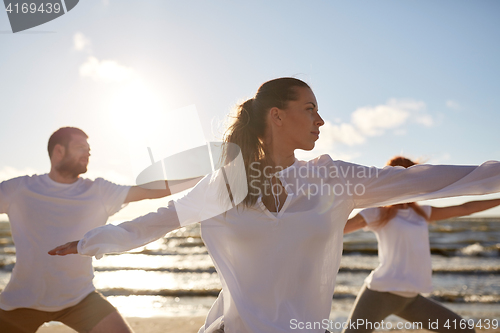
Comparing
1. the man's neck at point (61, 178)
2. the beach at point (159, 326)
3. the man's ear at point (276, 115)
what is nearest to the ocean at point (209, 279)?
the beach at point (159, 326)

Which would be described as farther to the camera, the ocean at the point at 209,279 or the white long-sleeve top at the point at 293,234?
the ocean at the point at 209,279

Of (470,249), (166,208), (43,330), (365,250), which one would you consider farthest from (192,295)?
(470,249)

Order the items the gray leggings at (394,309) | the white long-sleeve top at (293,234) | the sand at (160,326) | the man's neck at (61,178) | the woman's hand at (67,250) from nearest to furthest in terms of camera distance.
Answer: the white long-sleeve top at (293,234) → the woman's hand at (67,250) → the gray leggings at (394,309) → the man's neck at (61,178) → the sand at (160,326)

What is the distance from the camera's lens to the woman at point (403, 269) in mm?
3775

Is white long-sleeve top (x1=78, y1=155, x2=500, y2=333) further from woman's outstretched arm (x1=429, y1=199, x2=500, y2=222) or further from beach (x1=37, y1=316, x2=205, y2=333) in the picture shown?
beach (x1=37, y1=316, x2=205, y2=333)

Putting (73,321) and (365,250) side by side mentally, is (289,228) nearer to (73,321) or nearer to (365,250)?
(73,321)

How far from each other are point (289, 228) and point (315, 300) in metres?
0.43

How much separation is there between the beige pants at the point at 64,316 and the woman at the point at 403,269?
241 centimetres

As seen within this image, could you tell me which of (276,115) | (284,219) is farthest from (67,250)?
(276,115)

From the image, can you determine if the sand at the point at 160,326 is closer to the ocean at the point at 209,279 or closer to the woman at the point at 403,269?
the ocean at the point at 209,279

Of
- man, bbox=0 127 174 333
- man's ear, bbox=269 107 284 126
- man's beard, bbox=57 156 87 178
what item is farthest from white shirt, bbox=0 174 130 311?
man's ear, bbox=269 107 284 126

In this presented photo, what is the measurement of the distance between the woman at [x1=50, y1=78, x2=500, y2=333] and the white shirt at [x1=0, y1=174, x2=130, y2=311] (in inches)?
59.7

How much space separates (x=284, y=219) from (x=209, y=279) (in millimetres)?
12104

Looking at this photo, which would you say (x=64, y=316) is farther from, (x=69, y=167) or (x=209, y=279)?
(x=209, y=279)
